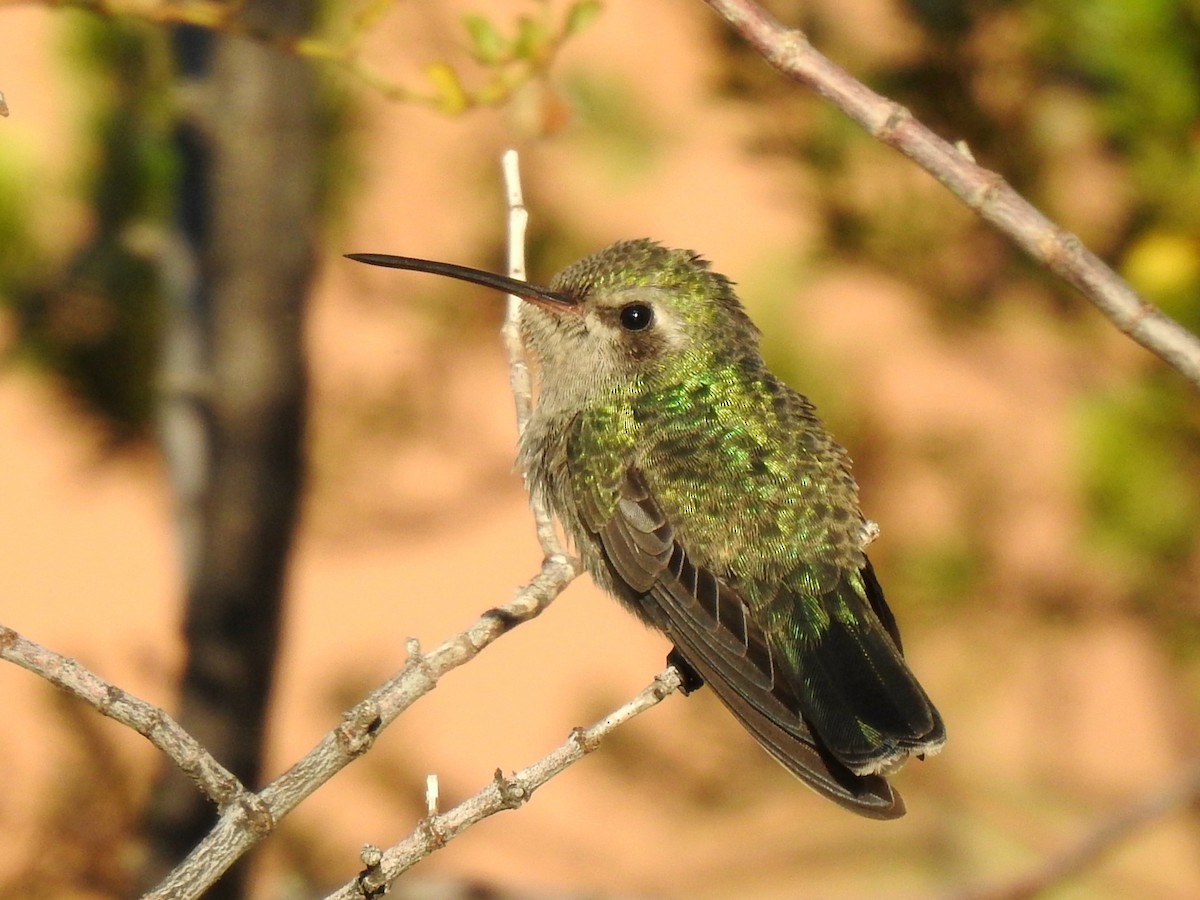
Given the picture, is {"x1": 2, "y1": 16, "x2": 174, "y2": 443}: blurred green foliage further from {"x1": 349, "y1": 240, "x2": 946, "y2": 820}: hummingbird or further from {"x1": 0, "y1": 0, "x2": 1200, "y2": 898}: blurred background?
{"x1": 349, "y1": 240, "x2": 946, "y2": 820}: hummingbird

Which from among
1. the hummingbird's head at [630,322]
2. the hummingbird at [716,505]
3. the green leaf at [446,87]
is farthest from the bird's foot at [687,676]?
the green leaf at [446,87]

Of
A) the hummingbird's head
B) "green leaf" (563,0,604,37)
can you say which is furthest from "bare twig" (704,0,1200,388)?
the hummingbird's head

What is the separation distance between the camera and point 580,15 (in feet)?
5.21

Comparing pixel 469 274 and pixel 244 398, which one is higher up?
pixel 244 398

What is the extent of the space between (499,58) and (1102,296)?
31.8 inches

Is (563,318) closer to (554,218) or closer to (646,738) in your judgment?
(554,218)

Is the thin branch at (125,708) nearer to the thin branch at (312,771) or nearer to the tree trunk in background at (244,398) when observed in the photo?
the thin branch at (312,771)

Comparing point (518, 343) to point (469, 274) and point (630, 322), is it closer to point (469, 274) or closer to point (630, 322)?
point (469, 274)

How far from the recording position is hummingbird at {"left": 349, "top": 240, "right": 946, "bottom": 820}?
167cm

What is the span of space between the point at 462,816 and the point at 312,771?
0.42 feet

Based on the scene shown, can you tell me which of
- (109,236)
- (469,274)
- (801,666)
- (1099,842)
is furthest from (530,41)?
(1099,842)

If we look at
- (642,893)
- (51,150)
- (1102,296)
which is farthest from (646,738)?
(1102,296)

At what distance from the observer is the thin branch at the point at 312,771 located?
42.4 inches

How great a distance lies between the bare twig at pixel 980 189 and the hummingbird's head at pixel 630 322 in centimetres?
98
